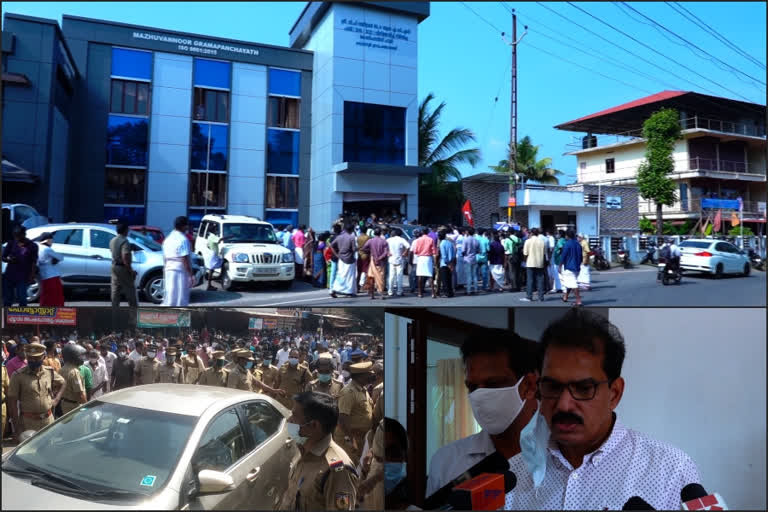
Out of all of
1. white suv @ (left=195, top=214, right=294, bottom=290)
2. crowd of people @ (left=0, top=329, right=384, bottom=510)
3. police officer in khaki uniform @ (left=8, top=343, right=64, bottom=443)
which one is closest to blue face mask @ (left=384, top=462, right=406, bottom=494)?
crowd of people @ (left=0, top=329, right=384, bottom=510)

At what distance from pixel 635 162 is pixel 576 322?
121 cm

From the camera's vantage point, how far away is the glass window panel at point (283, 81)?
3.14 m

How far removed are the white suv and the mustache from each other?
1.68 metres

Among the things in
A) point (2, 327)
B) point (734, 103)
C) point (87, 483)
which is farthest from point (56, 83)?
point (734, 103)

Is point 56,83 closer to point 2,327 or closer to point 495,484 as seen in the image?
point 2,327

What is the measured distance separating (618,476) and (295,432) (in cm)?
164

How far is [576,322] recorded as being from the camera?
2.87 m

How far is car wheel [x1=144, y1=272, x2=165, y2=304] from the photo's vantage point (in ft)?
9.93

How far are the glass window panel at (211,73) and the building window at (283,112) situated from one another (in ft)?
0.90

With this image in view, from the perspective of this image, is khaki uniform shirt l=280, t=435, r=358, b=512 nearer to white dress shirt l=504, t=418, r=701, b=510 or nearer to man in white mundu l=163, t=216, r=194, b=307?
white dress shirt l=504, t=418, r=701, b=510

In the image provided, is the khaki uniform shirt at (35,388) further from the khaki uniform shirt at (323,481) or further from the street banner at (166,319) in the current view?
the khaki uniform shirt at (323,481)

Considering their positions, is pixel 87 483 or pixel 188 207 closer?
pixel 87 483

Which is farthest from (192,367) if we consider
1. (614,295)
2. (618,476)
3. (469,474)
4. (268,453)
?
(614,295)

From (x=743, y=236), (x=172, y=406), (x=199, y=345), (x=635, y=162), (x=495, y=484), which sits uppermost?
(x=635, y=162)
